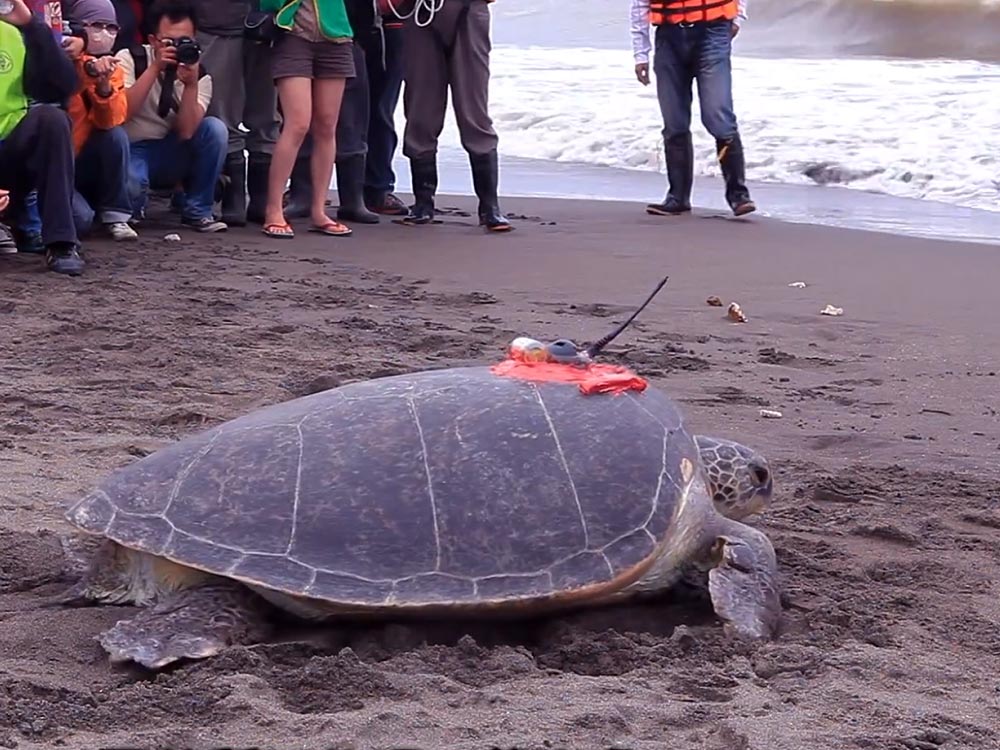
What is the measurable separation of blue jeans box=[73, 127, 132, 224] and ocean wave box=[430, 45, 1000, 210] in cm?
434

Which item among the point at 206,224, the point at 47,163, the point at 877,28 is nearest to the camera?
the point at 47,163

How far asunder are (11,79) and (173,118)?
1024mm

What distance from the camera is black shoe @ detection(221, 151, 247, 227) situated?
627 centimetres

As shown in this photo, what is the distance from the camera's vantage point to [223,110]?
617 cm

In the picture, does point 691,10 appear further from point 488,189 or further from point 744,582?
point 744,582

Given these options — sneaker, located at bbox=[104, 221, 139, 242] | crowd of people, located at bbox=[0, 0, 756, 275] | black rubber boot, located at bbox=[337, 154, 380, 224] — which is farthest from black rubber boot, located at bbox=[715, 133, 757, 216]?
sneaker, located at bbox=[104, 221, 139, 242]

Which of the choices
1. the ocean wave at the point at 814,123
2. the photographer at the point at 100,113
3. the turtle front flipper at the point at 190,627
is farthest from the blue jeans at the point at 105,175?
the ocean wave at the point at 814,123

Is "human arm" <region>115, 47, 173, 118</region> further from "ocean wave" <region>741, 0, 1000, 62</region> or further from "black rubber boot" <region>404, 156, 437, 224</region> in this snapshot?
"ocean wave" <region>741, 0, 1000, 62</region>

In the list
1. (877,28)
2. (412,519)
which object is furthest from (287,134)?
(877,28)

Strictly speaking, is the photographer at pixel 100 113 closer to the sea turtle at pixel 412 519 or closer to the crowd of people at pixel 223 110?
the crowd of people at pixel 223 110

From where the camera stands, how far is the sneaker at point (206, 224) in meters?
6.16

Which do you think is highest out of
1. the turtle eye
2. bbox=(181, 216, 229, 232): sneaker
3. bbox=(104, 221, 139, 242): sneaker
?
the turtle eye

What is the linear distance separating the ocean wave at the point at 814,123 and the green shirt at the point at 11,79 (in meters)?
4.97

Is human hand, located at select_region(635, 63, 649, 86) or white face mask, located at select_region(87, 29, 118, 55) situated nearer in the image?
white face mask, located at select_region(87, 29, 118, 55)
